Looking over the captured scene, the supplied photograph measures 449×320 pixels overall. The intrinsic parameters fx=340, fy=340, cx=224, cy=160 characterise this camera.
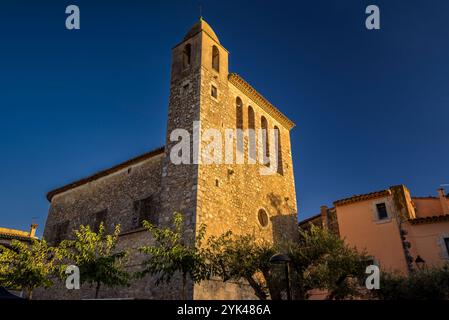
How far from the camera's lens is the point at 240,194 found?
49.1 ft

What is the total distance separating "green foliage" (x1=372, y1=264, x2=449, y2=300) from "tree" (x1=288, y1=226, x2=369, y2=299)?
117 cm

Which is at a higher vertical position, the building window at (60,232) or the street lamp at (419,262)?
the building window at (60,232)

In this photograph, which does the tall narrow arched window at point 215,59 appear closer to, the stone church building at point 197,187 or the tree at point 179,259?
the stone church building at point 197,187

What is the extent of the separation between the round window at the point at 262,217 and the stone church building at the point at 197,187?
0.05 metres

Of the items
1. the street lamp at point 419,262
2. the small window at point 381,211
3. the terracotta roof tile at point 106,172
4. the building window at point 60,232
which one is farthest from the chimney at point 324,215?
the building window at point 60,232

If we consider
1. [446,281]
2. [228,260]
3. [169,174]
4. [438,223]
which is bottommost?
[446,281]

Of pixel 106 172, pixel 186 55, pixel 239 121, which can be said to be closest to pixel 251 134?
pixel 239 121

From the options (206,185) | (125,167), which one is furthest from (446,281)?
(125,167)

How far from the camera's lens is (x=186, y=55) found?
17.0m

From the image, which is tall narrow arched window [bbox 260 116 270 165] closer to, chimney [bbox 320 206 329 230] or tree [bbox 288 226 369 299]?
chimney [bbox 320 206 329 230]

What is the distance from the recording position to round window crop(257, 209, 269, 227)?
628 inches

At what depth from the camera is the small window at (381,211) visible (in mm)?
18422
